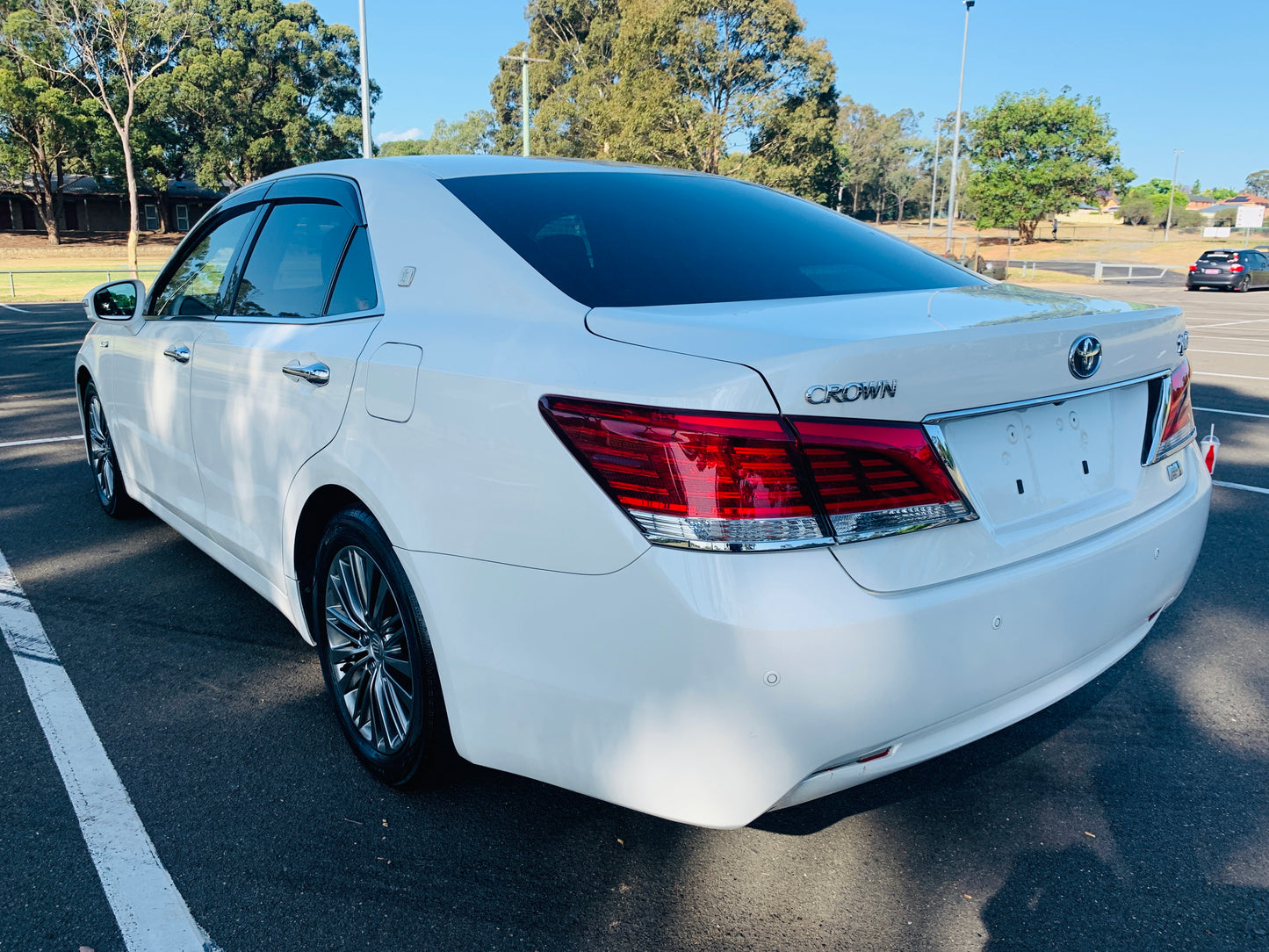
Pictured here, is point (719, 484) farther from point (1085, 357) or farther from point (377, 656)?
point (377, 656)

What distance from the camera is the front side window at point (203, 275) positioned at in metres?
3.66

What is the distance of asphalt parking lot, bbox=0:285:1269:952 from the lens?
2201 mm

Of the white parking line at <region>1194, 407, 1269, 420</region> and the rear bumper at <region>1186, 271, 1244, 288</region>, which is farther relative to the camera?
the rear bumper at <region>1186, 271, 1244, 288</region>

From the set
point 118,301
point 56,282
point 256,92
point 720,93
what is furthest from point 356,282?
point 256,92

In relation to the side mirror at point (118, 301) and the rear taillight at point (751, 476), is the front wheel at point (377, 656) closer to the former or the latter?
the rear taillight at point (751, 476)

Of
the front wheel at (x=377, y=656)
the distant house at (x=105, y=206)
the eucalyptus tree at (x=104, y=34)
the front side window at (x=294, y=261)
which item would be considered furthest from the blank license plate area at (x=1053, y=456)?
the distant house at (x=105, y=206)

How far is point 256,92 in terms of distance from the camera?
56406mm

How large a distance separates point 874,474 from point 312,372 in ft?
5.24

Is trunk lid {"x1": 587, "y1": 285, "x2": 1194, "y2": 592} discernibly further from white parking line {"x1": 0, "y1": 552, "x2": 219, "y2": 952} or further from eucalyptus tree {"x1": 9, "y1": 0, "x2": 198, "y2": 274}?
eucalyptus tree {"x1": 9, "y1": 0, "x2": 198, "y2": 274}

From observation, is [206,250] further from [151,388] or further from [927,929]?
[927,929]

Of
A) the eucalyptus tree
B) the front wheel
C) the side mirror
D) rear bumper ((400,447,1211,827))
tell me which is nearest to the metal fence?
the eucalyptus tree

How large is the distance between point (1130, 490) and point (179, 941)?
2.40m

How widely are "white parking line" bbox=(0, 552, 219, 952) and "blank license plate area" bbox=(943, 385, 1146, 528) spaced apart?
1904mm

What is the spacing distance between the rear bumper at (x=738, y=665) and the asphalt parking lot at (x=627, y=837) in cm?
40
